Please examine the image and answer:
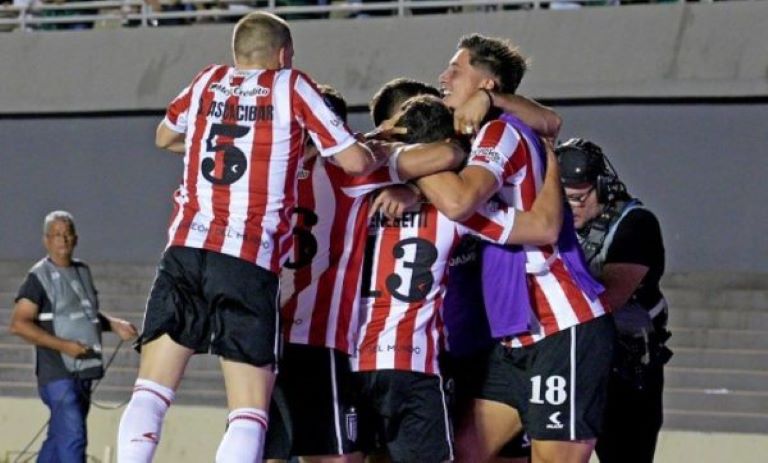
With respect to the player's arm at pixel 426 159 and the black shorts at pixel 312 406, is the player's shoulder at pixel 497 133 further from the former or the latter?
the black shorts at pixel 312 406

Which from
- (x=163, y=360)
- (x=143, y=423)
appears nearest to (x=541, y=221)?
(x=163, y=360)

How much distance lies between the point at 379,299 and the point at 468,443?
0.68 metres

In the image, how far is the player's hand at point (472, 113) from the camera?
19.2 ft

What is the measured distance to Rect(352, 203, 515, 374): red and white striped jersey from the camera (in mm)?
5977

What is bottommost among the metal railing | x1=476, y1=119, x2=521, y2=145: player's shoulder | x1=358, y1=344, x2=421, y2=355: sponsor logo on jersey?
x1=358, y1=344, x2=421, y2=355: sponsor logo on jersey

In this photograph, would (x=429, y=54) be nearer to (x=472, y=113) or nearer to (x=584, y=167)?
(x=584, y=167)

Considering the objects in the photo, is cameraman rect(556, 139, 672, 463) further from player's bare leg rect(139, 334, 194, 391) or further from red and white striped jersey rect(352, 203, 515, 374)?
player's bare leg rect(139, 334, 194, 391)

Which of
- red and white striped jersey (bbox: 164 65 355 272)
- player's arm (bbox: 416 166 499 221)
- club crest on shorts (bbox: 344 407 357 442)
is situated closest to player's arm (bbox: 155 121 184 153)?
red and white striped jersey (bbox: 164 65 355 272)

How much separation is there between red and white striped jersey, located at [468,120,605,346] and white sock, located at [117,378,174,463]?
4.41ft

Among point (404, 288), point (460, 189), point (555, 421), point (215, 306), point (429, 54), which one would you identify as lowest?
point (555, 421)

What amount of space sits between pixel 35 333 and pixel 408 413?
5218 mm

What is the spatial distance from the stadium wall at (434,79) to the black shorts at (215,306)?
9654 millimetres

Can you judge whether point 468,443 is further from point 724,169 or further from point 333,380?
point 724,169

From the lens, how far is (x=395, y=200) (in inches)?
231
